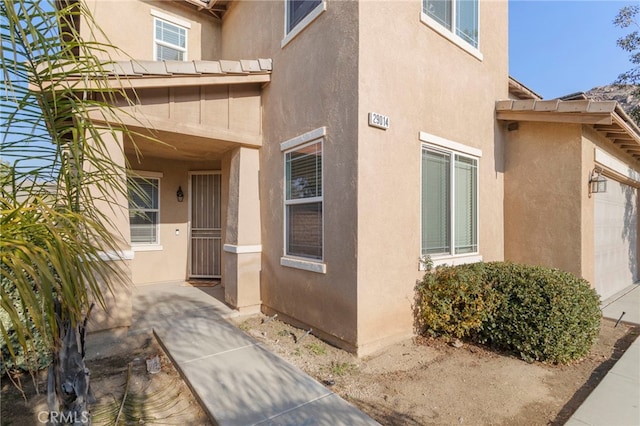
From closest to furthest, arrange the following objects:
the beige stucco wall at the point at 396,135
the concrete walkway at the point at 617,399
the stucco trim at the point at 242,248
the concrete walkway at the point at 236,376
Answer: the concrete walkway at the point at 617,399
the concrete walkway at the point at 236,376
the beige stucco wall at the point at 396,135
the stucco trim at the point at 242,248

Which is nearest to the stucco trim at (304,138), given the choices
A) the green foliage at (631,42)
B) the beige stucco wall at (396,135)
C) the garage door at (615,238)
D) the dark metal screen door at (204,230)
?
the beige stucco wall at (396,135)

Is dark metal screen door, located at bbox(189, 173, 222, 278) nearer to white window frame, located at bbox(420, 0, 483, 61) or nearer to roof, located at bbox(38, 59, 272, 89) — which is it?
roof, located at bbox(38, 59, 272, 89)

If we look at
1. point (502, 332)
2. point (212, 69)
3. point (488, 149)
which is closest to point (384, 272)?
point (502, 332)

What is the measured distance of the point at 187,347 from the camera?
4.89m

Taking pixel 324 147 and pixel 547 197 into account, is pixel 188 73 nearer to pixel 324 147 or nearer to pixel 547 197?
pixel 324 147

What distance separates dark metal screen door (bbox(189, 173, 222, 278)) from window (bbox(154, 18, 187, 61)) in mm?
3438

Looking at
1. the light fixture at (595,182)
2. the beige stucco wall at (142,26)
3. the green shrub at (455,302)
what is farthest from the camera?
the beige stucco wall at (142,26)

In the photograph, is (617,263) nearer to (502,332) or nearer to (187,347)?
(502,332)

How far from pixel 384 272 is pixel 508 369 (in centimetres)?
216

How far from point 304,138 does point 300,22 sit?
2.29 meters

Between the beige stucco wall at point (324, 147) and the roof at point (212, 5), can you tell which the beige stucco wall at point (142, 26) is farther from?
the beige stucco wall at point (324, 147)

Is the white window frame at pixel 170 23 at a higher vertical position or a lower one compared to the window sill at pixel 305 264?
higher

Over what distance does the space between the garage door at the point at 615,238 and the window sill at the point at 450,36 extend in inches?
159

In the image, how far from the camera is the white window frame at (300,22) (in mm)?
5379
